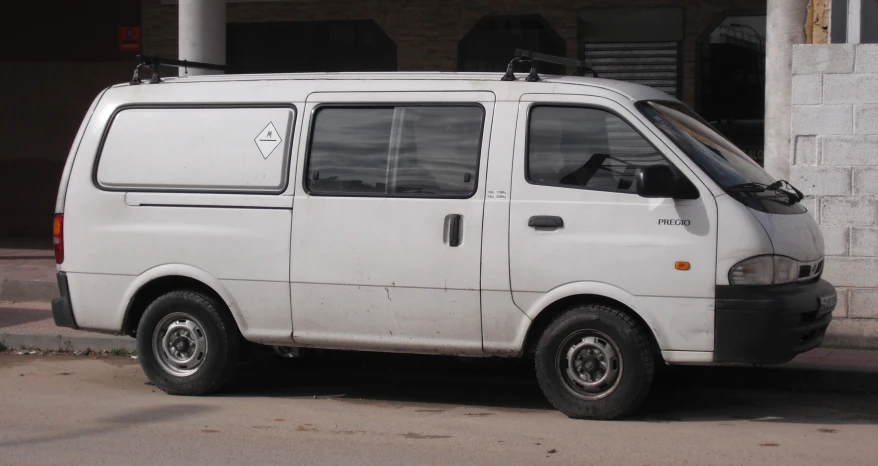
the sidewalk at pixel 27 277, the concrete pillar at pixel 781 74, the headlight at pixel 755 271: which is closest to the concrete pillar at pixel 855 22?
the concrete pillar at pixel 781 74

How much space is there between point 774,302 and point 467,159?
194 centimetres

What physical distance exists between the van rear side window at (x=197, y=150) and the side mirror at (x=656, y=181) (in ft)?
7.37

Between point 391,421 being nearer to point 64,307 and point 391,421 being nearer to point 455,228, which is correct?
point 455,228

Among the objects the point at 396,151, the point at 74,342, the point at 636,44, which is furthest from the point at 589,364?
the point at 636,44

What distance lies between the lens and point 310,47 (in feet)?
51.4

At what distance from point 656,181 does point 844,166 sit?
11.4 ft

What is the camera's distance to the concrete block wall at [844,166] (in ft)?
29.2

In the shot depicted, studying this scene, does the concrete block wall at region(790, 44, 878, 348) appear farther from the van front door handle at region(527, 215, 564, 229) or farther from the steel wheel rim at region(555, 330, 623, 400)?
the van front door handle at region(527, 215, 564, 229)

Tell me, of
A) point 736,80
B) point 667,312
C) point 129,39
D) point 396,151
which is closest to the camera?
point 667,312

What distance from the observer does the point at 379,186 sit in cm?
685

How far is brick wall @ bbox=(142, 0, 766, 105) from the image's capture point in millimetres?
14086

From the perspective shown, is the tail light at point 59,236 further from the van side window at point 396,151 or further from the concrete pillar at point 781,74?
the concrete pillar at point 781,74

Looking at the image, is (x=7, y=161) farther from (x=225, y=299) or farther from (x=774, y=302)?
(x=774, y=302)

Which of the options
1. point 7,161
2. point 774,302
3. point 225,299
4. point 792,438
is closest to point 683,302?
point 774,302
